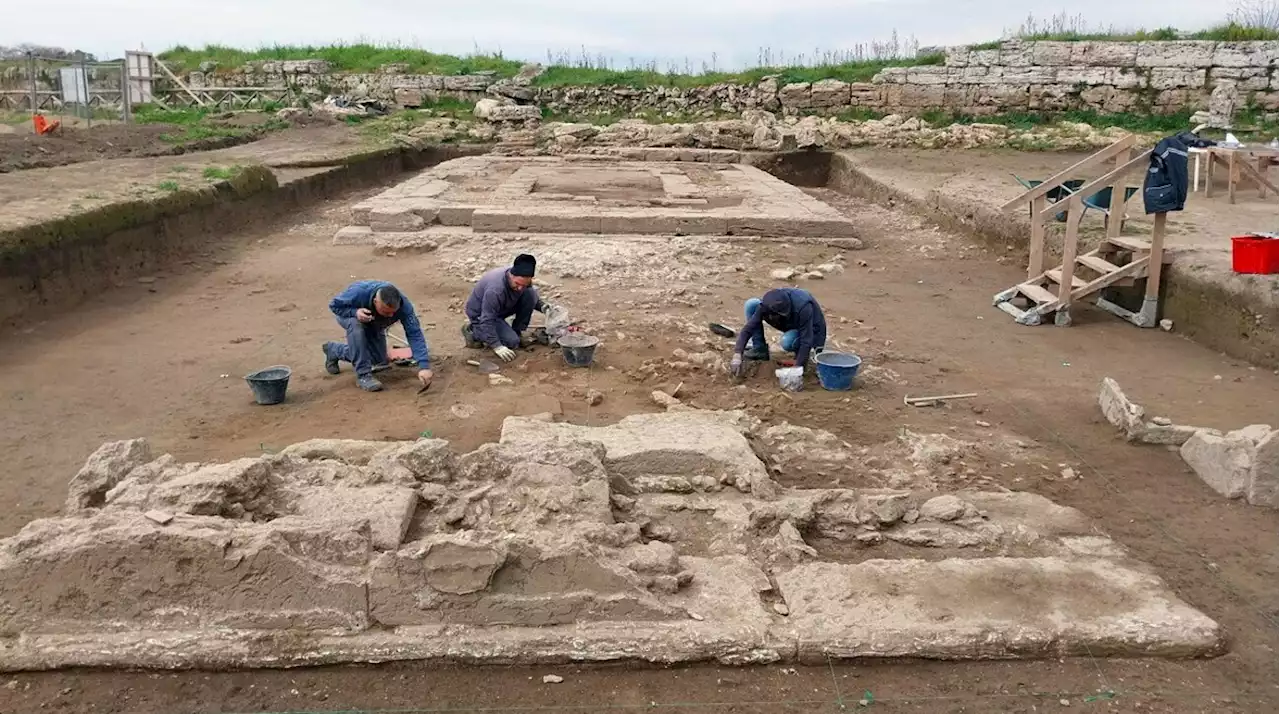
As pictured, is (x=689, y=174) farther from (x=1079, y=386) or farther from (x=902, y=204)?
(x=1079, y=386)

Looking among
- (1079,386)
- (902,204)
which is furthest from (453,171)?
(1079,386)

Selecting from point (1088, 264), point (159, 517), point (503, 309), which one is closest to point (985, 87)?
point (1088, 264)

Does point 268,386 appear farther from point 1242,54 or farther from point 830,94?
point 1242,54

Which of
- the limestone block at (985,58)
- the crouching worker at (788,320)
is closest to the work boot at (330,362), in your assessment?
the crouching worker at (788,320)

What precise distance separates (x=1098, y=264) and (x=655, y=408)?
499 cm

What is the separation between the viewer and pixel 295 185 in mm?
14711

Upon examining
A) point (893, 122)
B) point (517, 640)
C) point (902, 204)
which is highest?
point (893, 122)

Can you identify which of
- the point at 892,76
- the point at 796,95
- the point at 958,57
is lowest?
the point at 796,95

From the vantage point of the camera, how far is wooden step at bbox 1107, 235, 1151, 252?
8.17 m

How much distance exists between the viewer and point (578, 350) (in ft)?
22.2

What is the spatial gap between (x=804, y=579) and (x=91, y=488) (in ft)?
10.1

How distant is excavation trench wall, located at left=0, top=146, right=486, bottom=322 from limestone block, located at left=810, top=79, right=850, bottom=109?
1286 cm

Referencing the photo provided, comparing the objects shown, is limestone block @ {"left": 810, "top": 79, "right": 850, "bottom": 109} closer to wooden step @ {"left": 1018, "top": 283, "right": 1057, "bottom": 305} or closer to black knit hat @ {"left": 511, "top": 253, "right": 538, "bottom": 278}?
wooden step @ {"left": 1018, "top": 283, "right": 1057, "bottom": 305}

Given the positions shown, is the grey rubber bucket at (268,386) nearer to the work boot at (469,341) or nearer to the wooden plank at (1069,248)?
the work boot at (469,341)
